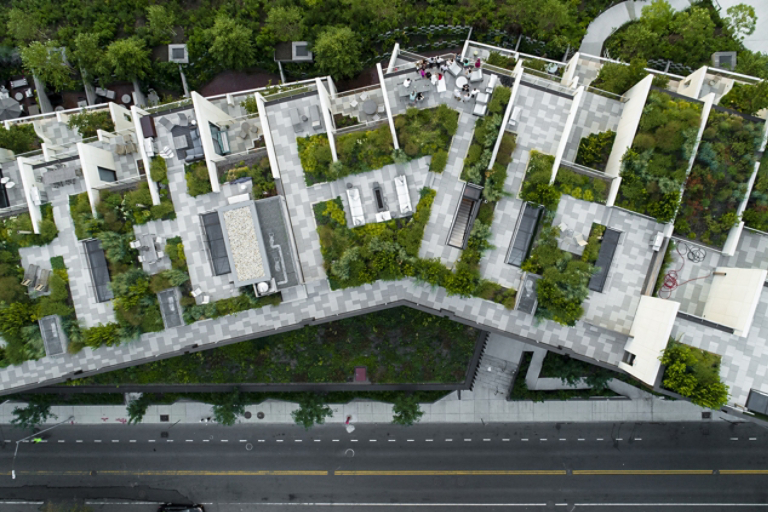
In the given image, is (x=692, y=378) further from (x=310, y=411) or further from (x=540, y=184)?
(x=310, y=411)

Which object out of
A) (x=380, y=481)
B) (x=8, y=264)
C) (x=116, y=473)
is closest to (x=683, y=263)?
(x=380, y=481)

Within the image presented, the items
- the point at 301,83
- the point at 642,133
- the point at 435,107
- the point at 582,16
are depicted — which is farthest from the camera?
the point at 582,16

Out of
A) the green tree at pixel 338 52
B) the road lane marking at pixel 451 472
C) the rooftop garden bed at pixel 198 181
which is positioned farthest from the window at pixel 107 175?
the road lane marking at pixel 451 472

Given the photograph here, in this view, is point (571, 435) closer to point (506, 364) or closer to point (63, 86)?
point (506, 364)

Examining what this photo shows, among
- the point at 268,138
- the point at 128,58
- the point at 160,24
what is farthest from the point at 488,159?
the point at 128,58

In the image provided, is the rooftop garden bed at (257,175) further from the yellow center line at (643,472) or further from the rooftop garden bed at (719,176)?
the yellow center line at (643,472)
